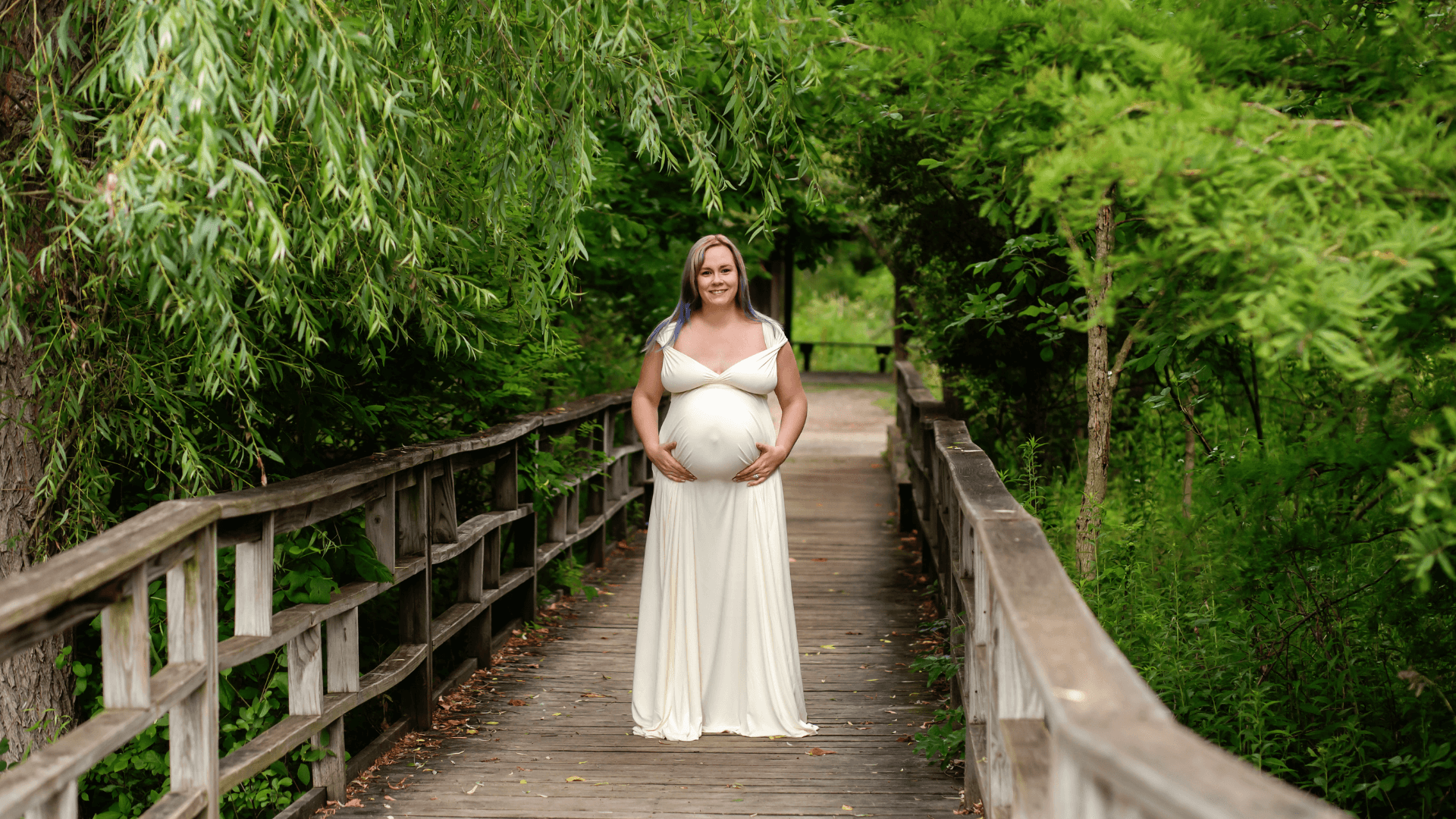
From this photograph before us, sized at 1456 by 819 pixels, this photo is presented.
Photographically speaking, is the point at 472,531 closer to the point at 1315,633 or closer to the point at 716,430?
the point at 716,430

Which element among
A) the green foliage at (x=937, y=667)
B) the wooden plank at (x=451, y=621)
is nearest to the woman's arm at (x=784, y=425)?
the green foliage at (x=937, y=667)

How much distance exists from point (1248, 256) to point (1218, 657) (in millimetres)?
2627

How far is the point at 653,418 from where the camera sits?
5.26 metres

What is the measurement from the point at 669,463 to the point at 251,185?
2.22m

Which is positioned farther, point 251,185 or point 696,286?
point 696,286

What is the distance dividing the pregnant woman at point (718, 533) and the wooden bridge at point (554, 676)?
0.65ft

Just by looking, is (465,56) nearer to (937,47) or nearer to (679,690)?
(937,47)

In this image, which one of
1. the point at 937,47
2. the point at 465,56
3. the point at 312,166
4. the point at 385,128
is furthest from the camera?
the point at 465,56

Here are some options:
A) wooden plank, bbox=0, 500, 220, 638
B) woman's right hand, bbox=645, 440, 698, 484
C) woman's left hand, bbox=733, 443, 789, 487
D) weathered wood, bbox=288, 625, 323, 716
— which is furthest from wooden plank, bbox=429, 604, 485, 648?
wooden plank, bbox=0, 500, 220, 638

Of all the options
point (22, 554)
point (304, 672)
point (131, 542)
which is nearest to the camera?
point (131, 542)

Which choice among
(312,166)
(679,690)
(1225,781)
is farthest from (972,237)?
(1225,781)

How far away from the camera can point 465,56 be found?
4605 millimetres

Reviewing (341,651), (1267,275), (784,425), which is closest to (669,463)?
(784,425)

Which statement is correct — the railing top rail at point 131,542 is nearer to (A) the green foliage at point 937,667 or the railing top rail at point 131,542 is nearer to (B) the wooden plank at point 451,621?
(B) the wooden plank at point 451,621
